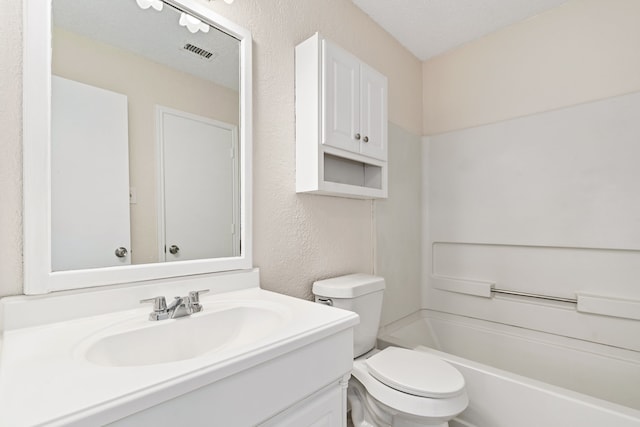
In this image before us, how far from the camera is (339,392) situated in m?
0.88

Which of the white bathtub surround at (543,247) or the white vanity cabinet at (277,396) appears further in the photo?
the white bathtub surround at (543,247)

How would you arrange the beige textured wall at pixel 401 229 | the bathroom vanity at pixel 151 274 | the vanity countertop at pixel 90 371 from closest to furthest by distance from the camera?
1. the vanity countertop at pixel 90 371
2. the bathroom vanity at pixel 151 274
3. the beige textured wall at pixel 401 229

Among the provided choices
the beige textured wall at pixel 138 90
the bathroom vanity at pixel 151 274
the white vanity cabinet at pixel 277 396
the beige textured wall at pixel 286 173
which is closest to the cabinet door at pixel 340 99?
the beige textured wall at pixel 286 173

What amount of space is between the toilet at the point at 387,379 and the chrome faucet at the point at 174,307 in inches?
25.0

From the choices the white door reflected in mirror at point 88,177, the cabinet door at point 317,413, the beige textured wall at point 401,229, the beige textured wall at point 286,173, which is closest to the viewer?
the cabinet door at point 317,413

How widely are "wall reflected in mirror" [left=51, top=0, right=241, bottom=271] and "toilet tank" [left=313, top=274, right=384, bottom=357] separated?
0.48 metres

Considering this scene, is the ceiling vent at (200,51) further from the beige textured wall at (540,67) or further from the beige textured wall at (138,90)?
the beige textured wall at (540,67)

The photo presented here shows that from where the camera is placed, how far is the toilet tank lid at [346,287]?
4.60 feet

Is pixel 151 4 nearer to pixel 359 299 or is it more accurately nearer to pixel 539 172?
pixel 359 299

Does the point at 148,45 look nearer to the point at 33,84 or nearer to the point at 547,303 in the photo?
the point at 33,84

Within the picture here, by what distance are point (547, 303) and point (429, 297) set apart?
0.74 m

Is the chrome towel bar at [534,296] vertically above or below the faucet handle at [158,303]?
below

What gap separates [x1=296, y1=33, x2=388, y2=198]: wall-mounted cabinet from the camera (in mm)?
1383

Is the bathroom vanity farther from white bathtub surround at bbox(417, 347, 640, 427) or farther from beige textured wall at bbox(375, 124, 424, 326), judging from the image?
beige textured wall at bbox(375, 124, 424, 326)
